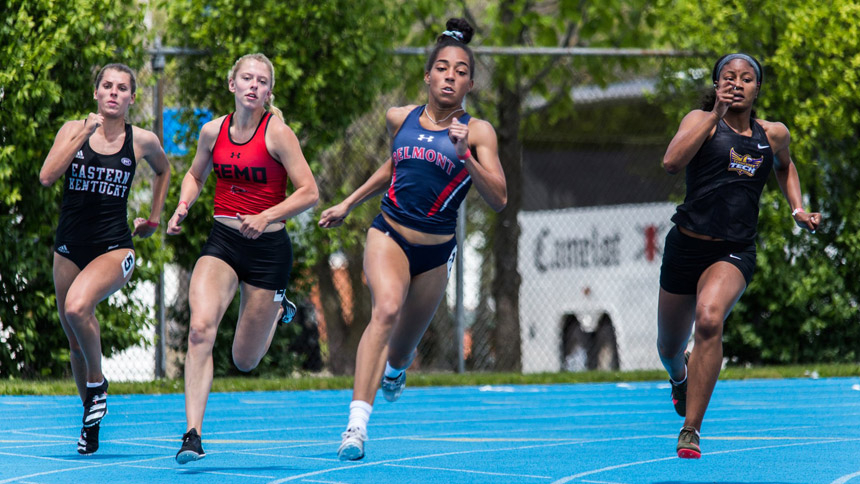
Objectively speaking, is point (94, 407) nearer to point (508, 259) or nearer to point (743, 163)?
point (743, 163)

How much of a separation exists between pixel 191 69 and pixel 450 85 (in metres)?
7.12

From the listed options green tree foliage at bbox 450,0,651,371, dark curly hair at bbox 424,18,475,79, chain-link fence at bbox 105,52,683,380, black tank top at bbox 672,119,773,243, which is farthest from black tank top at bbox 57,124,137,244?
green tree foliage at bbox 450,0,651,371

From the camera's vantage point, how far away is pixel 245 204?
6645mm

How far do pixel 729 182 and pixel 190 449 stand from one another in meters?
3.07

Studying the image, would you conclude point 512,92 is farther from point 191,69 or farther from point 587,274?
point 191,69

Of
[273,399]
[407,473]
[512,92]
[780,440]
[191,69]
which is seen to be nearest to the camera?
[407,473]

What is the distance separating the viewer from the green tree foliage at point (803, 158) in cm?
1367

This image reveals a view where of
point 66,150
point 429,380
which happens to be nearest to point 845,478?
point 66,150

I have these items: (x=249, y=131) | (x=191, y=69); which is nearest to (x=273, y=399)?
(x=191, y=69)

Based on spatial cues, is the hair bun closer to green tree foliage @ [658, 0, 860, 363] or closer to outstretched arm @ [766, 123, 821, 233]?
outstretched arm @ [766, 123, 821, 233]

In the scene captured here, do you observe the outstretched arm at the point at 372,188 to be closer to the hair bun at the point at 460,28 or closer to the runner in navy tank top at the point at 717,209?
the hair bun at the point at 460,28

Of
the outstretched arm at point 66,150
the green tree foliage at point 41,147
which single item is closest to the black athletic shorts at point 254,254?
the outstretched arm at point 66,150

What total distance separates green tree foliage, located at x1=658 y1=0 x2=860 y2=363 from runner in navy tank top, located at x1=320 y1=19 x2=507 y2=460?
8.00 meters

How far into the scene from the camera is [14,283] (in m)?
11.8
